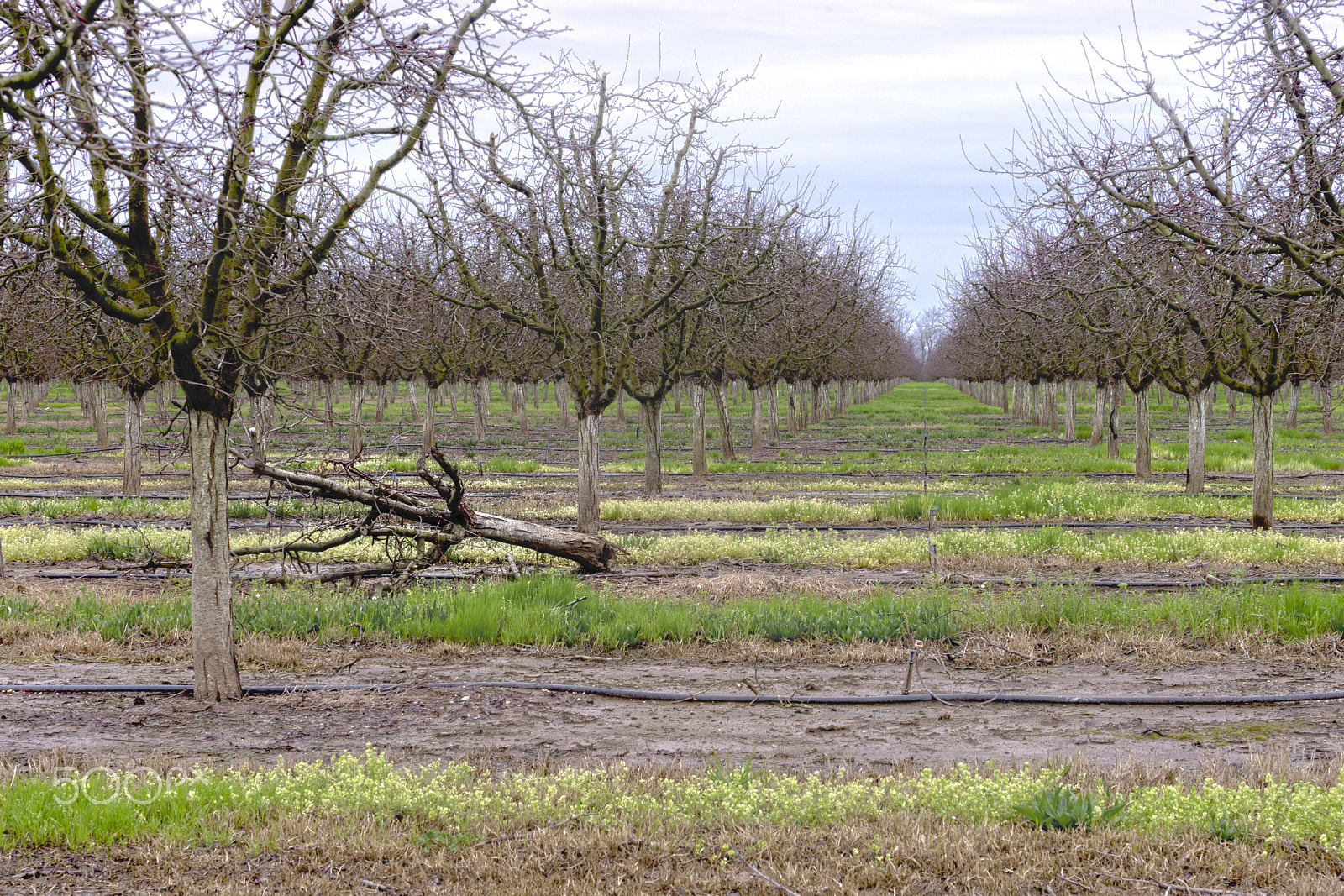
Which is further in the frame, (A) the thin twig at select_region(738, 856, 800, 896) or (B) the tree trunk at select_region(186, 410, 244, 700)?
(B) the tree trunk at select_region(186, 410, 244, 700)

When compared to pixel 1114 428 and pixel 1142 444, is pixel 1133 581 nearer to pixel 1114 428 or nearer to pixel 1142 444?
pixel 1142 444

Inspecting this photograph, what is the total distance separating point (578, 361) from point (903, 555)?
6076 mm

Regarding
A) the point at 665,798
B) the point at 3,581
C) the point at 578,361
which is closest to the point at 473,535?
the point at 578,361

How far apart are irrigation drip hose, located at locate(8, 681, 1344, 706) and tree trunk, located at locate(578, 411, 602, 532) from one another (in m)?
7.78

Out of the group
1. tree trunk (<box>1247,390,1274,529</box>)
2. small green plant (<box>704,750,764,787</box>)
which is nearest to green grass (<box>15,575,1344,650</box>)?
small green plant (<box>704,750,764,787</box>)

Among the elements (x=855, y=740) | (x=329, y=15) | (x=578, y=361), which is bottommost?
(x=855, y=740)

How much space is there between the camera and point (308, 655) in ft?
28.7

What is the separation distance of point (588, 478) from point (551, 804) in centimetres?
1047

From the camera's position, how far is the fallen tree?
1027 centimetres

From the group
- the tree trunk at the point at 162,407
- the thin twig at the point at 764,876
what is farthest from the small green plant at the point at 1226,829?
the tree trunk at the point at 162,407

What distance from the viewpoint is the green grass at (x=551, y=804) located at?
481cm

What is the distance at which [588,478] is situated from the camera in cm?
1548

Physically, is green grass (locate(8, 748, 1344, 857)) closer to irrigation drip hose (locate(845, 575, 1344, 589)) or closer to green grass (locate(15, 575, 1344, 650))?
green grass (locate(15, 575, 1344, 650))

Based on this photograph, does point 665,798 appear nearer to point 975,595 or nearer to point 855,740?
point 855,740
